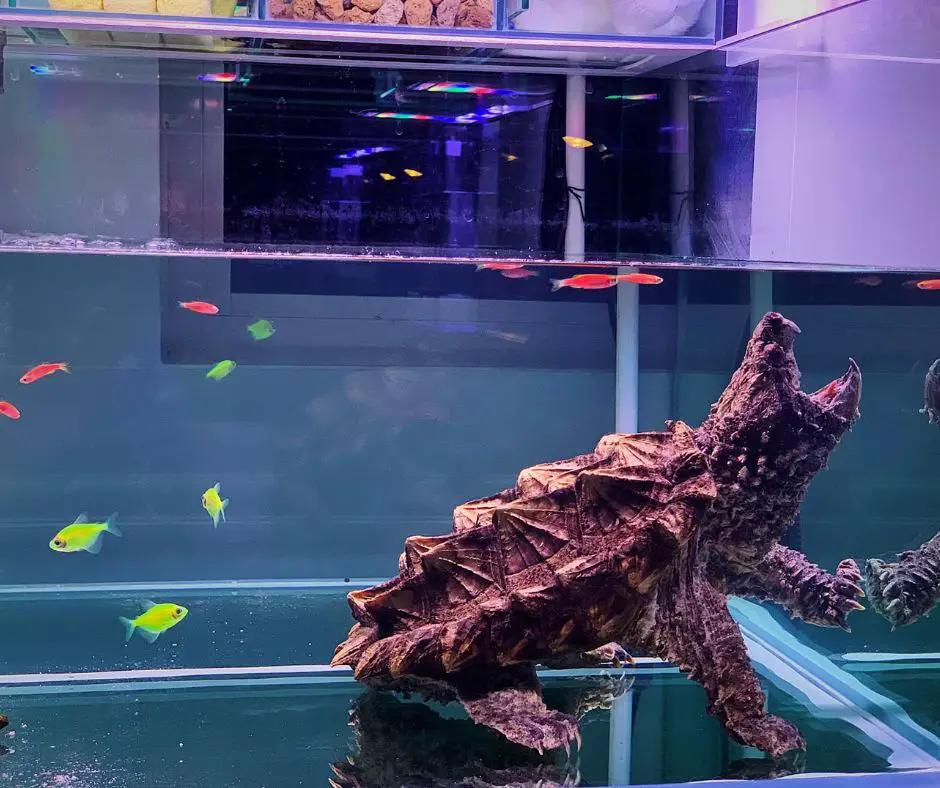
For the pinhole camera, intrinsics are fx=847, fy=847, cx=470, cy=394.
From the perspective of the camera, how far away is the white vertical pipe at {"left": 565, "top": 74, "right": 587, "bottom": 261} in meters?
4.84

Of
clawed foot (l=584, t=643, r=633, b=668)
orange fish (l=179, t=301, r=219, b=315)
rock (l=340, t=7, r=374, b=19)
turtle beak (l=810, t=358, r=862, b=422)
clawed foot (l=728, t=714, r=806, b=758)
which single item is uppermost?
rock (l=340, t=7, r=374, b=19)

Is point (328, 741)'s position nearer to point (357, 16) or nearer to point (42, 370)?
point (42, 370)

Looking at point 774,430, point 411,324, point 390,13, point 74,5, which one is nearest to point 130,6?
point 74,5

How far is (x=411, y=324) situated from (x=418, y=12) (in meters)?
1.53

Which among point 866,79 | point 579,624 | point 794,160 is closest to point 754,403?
point 579,624

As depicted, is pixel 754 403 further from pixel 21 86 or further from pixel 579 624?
pixel 21 86

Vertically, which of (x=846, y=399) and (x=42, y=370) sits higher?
(x=846, y=399)

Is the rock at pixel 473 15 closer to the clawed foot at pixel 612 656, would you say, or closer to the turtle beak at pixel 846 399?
the turtle beak at pixel 846 399

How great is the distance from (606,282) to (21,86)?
323 centimetres

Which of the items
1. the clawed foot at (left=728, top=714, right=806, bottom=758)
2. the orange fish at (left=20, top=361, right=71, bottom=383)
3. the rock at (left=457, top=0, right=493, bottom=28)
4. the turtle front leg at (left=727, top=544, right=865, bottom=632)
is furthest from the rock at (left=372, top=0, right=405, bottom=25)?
the clawed foot at (left=728, top=714, right=806, bottom=758)

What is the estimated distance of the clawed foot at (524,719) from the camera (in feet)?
6.98

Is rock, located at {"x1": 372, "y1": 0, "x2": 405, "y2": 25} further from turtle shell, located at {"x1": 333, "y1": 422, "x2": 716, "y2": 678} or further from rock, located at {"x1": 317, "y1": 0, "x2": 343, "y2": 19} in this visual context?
turtle shell, located at {"x1": 333, "y1": 422, "x2": 716, "y2": 678}

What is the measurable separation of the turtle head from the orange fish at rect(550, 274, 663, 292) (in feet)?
6.95

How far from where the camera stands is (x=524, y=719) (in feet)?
7.15
